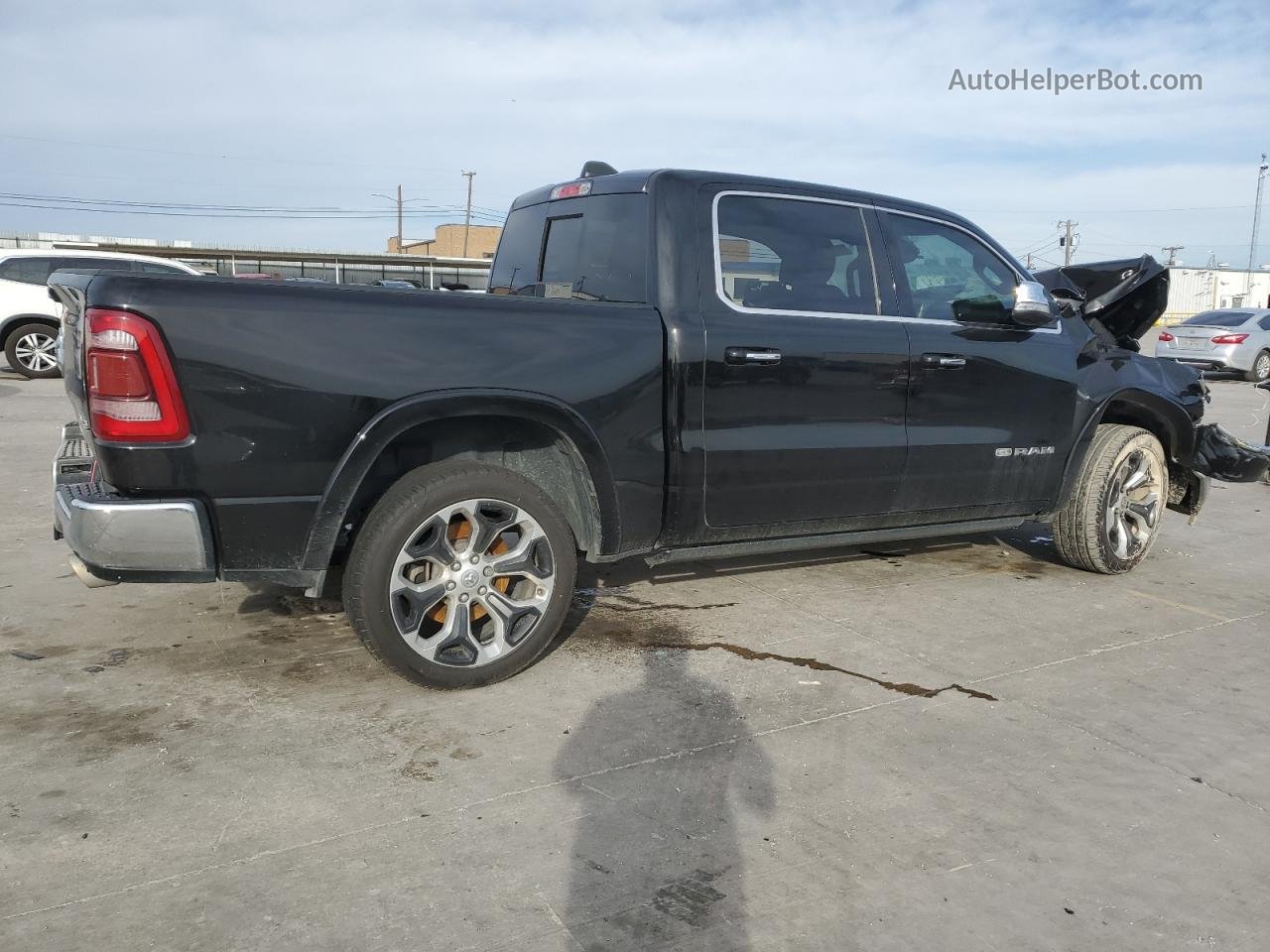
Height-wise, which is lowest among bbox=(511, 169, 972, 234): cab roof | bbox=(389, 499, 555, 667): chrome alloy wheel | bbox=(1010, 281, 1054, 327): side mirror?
bbox=(389, 499, 555, 667): chrome alloy wheel

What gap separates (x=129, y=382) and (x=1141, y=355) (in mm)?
4862

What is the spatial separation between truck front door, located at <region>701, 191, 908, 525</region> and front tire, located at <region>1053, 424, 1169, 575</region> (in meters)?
1.43

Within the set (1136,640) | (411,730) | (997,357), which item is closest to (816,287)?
(997,357)

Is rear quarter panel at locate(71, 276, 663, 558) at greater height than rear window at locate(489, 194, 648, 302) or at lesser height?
lesser

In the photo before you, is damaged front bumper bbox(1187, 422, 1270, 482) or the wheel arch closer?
damaged front bumper bbox(1187, 422, 1270, 482)

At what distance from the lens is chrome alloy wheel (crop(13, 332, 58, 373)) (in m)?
12.9

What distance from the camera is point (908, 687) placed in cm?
380

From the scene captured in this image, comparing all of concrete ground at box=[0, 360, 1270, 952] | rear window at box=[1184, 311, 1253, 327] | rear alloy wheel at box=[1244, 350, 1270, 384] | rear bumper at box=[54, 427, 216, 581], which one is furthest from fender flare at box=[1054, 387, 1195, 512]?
rear window at box=[1184, 311, 1253, 327]

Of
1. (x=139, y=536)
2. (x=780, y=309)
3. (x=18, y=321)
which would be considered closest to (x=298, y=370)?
(x=139, y=536)

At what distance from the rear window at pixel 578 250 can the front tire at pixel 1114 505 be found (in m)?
2.72

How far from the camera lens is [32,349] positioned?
13.0 meters

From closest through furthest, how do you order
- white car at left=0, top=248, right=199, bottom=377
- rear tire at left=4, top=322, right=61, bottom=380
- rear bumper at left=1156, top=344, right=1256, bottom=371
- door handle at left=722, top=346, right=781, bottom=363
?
door handle at left=722, top=346, right=781, bottom=363 → white car at left=0, top=248, right=199, bottom=377 → rear tire at left=4, top=322, right=61, bottom=380 → rear bumper at left=1156, top=344, right=1256, bottom=371

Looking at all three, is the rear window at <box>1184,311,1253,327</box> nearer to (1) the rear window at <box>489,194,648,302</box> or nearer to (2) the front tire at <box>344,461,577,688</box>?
(1) the rear window at <box>489,194,648,302</box>

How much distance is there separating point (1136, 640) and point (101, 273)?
4.21 meters
